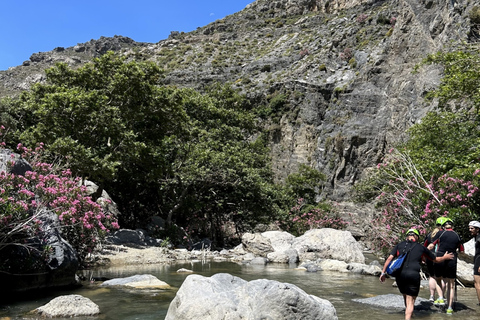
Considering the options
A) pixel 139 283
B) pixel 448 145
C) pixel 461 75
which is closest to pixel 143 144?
pixel 139 283

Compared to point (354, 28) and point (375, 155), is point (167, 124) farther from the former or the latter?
point (354, 28)

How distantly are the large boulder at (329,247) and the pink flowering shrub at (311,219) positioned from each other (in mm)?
7500

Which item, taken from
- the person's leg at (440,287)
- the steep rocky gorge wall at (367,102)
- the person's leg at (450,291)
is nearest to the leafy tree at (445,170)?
the person's leg at (440,287)

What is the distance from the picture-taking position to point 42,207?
9828 millimetres

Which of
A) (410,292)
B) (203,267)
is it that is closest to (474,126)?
(410,292)

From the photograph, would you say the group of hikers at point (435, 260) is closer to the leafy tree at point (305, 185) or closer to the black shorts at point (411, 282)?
the black shorts at point (411, 282)

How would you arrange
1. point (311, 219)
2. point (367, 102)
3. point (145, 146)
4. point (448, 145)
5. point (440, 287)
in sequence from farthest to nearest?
point (367, 102) < point (311, 219) < point (145, 146) < point (448, 145) < point (440, 287)

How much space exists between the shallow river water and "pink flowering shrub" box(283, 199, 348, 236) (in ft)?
44.0

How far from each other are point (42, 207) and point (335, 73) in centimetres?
4541

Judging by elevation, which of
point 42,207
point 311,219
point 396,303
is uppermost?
point 42,207

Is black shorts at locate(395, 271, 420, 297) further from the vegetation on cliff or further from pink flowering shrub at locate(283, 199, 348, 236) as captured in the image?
pink flowering shrub at locate(283, 199, 348, 236)

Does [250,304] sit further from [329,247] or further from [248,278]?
[329,247]

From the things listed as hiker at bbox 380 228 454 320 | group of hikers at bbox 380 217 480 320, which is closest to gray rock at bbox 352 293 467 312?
group of hikers at bbox 380 217 480 320

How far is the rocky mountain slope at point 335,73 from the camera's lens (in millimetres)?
37750
